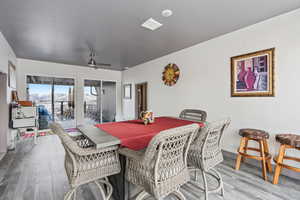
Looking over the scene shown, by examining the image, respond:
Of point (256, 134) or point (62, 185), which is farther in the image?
point (256, 134)

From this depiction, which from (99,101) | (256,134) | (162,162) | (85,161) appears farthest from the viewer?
(99,101)

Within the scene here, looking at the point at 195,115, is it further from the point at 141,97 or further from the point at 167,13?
the point at 141,97

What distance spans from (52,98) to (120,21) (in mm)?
4671

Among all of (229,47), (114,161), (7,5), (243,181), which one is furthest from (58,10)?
(243,181)

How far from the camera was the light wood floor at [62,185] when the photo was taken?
68.9 inches

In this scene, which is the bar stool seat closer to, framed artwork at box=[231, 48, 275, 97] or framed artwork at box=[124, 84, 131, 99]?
framed artwork at box=[231, 48, 275, 97]

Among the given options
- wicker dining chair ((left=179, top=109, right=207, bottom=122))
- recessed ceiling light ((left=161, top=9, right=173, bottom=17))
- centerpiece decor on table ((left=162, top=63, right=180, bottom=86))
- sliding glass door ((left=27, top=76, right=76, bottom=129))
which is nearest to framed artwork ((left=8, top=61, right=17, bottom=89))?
sliding glass door ((left=27, top=76, right=76, bottom=129))

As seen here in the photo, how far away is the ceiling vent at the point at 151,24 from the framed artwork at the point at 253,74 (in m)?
A: 1.67

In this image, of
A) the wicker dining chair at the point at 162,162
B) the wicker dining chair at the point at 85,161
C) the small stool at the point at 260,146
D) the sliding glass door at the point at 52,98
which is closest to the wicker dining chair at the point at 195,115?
the small stool at the point at 260,146

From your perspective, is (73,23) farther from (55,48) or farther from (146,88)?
(146,88)

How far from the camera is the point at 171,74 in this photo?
4246 millimetres

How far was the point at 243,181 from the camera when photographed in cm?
206

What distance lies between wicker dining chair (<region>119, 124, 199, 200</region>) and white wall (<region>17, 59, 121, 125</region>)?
5.39 meters

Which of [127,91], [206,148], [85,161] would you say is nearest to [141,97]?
[127,91]
